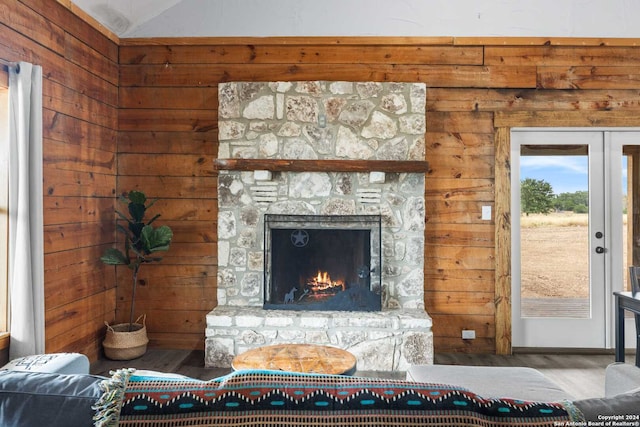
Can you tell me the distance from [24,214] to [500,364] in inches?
139

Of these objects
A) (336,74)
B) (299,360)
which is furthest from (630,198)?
(299,360)

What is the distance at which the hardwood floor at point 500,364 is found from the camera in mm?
3323

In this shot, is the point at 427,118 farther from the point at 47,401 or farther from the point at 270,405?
the point at 47,401

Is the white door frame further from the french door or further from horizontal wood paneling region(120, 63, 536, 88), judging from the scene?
horizontal wood paneling region(120, 63, 536, 88)

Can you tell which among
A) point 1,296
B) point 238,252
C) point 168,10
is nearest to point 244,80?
point 168,10

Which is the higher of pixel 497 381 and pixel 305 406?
pixel 305 406

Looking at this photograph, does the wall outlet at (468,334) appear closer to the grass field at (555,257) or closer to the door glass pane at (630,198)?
the grass field at (555,257)

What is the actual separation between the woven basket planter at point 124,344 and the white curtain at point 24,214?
0.93 m

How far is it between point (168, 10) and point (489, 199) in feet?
10.7

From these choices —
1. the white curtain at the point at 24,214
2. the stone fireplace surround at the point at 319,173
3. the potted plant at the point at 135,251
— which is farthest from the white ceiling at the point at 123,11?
the potted plant at the point at 135,251

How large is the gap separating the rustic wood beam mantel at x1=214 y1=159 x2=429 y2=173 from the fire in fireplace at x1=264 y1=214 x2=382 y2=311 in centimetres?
40

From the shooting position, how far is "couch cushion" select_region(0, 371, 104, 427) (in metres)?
0.95

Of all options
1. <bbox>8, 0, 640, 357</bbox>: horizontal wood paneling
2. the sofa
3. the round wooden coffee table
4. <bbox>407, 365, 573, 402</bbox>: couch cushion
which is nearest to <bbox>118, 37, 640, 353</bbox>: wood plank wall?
<bbox>8, 0, 640, 357</bbox>: horizontal wood paneling

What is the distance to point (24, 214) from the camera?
2.69m
